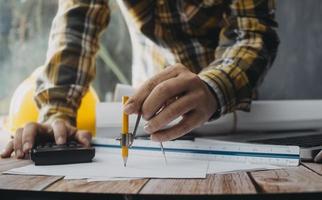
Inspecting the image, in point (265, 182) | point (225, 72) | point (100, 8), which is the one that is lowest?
point (265, 182)

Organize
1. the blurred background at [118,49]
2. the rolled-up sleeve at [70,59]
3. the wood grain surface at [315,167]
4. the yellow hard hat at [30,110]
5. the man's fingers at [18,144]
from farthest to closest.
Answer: the blurred background at [118,49], the yellow hard hat at [30,110], the rolled-up sleeve at [70,59], the man's fingers at [18,144], the wood grain surface at [315,167]

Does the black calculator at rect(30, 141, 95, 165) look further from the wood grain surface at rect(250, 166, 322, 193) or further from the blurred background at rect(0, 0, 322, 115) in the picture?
the blurred background at rect(0, 0, 322, 115)

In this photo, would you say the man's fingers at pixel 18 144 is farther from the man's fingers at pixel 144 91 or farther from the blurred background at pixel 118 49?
the blurred background at pixel 118 49

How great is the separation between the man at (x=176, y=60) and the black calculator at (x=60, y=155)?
0.26 feet

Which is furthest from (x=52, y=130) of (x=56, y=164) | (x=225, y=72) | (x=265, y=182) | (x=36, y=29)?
(x=36, y=29)

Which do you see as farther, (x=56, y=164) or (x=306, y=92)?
(x=306, y=92)

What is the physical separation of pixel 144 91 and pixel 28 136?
0.23 meters

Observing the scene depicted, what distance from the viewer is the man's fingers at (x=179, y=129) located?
1.86 feet

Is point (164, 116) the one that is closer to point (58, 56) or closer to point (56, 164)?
point (56, 164)

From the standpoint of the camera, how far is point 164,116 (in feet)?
1.77

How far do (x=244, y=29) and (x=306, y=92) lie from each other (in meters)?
0.73

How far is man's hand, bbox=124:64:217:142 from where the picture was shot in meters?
0.53

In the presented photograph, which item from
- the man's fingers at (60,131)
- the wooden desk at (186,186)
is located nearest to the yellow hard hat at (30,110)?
the man's fingers at (60,131)

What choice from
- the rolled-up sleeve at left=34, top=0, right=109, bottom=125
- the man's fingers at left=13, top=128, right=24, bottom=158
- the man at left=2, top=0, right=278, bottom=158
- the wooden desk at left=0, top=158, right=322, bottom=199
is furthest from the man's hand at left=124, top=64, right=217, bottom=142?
the rolled-up sleeve at left=34, top=0, right=109, bottom=125
